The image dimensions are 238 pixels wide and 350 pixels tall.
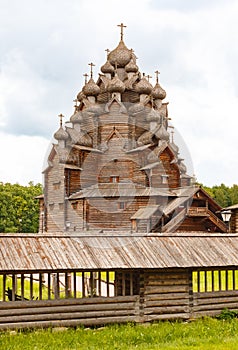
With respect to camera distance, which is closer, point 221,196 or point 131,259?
point 131,259

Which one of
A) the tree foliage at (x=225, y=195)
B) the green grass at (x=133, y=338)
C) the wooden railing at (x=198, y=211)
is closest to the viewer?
the green grass at (x=133, y=338)

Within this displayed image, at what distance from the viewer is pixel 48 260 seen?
13422 millimetres

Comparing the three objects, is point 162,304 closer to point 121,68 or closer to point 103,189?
point 103,189

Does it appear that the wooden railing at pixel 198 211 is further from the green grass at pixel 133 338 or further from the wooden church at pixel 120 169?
the green grass at pixel 133 338

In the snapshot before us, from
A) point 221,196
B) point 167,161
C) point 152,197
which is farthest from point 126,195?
point 221,196

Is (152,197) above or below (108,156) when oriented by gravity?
below

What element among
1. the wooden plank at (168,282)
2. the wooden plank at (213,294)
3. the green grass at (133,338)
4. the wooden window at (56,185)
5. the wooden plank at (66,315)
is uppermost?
the wooden window at (56,185)

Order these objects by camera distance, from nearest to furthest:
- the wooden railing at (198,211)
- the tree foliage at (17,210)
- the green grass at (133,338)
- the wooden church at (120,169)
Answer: the green grass at (133,338) < the wooden railing at (198,211) < the wooden church at (120,169) < the tree foliage at (17,210)

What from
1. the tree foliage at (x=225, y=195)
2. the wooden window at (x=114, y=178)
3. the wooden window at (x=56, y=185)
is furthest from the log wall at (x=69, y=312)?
the tree foliage at (x=225, y=195)

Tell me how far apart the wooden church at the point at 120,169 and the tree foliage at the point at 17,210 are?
18705mm

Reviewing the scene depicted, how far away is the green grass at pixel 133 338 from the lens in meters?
11.6

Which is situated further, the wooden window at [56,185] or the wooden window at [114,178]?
the wooden window at [56,185]

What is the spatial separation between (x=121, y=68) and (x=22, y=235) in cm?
3183

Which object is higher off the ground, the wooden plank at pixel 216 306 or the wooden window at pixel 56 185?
the wooden window at pixel 56 185
